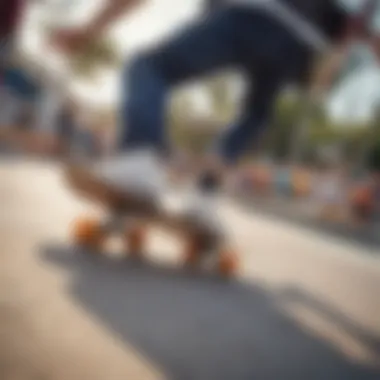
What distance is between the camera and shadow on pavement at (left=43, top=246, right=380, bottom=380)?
0.52 m

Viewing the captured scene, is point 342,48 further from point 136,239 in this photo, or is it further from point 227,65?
point 136,239

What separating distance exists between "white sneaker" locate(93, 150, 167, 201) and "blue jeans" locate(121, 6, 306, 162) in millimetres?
15

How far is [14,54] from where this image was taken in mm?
561

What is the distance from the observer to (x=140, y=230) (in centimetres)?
72

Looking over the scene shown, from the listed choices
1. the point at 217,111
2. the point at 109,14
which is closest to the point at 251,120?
the point at 217,111

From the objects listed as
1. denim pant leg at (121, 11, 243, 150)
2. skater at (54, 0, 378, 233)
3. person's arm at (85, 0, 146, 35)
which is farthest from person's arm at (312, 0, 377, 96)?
person's arm at (85, 0, 146, 35)

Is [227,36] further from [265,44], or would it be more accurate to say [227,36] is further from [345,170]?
[345,170]

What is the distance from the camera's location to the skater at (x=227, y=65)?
23.3 inches

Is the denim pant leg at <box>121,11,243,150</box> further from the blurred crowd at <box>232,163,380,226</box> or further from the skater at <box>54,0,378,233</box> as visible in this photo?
the blurred crowd at <box>232,163,380,226</box>

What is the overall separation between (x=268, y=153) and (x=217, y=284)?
18cm

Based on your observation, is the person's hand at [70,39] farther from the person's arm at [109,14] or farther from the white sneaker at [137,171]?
the white sneaker at [137,171]

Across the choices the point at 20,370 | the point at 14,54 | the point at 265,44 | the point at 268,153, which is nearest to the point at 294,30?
the point at 265,44

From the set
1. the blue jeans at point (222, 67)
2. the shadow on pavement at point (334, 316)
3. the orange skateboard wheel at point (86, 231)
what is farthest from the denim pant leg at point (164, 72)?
the shadow on pavement at point (334, 316)

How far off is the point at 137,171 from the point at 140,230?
0.13 m
